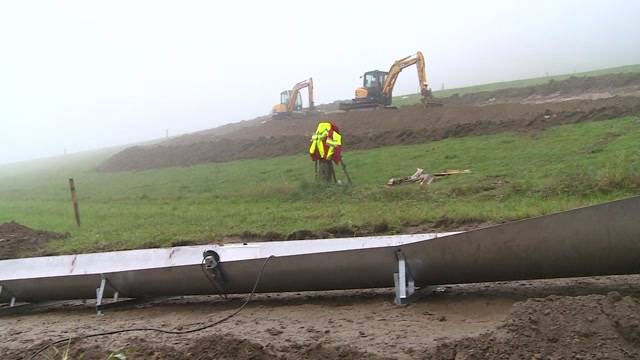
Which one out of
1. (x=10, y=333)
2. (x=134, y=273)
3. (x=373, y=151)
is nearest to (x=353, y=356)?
(x=134, y=273)

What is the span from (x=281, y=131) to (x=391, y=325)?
29.9 metres

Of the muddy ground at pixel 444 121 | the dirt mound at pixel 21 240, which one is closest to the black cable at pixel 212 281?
the dirt mound at pixel 21 240

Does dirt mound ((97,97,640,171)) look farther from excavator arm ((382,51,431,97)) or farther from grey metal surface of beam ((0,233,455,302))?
grey metal surface of beam ((0,233,455,302))

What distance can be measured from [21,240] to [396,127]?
16889 millimetres

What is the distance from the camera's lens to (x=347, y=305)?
21.4 ft

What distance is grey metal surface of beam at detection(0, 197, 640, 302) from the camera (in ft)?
17.3

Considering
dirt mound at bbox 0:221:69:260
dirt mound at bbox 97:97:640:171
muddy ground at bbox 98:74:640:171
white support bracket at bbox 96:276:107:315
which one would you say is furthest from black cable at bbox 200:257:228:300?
dirt mound at bbox 97:97:640:171

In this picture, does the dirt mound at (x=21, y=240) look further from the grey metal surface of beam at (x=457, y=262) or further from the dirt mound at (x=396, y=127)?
the dirt mound at (x=396, y=127)

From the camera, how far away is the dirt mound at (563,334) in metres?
4.06

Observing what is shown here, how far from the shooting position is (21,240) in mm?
12898

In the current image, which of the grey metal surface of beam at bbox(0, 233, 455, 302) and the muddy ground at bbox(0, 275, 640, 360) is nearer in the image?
the muddy ground at bbox(0, 275, 640, 360)

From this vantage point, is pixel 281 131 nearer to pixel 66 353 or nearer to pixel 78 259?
pixel 78 259

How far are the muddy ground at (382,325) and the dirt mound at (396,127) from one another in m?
14.0

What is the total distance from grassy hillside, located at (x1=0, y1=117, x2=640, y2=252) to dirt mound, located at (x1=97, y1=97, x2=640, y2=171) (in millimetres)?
1199
